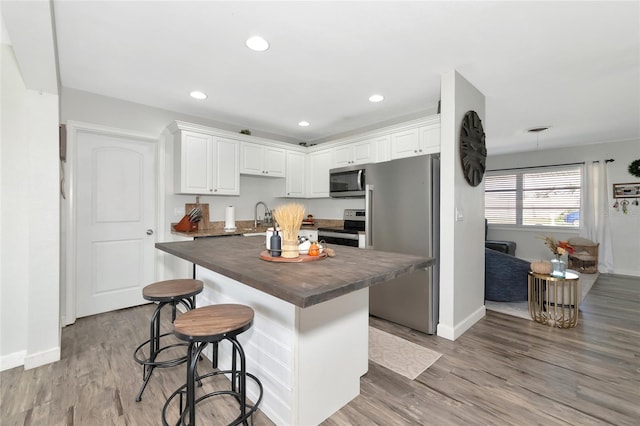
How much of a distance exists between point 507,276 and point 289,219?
3.26 meters

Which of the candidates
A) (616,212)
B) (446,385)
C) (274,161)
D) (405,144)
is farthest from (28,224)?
(616,212)

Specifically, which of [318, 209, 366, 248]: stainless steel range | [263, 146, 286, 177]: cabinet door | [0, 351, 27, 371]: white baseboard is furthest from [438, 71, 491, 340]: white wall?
[0, 351, 27, 371]: white baseboard

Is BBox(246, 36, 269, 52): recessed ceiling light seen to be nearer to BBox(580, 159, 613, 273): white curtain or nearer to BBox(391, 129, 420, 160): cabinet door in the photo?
BBox(391, 129, 420, 160): cabinet door

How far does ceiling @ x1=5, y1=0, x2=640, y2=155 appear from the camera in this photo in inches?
73.2

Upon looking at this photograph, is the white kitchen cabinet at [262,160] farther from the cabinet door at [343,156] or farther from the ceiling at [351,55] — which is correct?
the cabinet door at [343,156]

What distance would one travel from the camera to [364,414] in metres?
1.70

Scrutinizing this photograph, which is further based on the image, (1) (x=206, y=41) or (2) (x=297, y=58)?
(2) (x=297, y=58)

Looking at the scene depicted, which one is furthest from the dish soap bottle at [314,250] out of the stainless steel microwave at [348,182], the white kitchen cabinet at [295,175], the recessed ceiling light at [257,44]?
the white kitchen cabinet at [295,175]

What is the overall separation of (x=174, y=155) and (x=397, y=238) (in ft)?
9.52

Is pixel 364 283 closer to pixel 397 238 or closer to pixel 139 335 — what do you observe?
A: pixel 397 238

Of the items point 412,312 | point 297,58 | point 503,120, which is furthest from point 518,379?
point 503,120

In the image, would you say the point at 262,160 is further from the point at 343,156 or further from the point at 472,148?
the point at 472,148

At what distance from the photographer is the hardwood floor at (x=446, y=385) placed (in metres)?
1.69

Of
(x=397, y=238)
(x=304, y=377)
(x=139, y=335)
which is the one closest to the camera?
(x=304, y=377)
